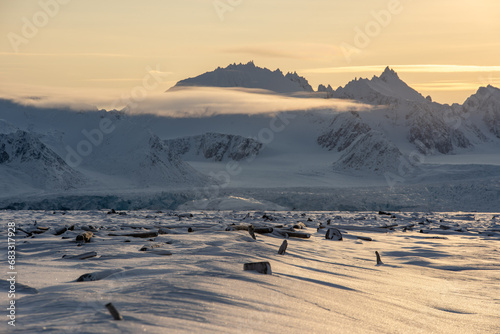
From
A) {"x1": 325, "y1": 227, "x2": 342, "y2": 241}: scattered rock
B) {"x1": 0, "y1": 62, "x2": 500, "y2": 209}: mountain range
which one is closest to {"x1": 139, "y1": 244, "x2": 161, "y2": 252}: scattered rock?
{"x1": 325, "y1": 227, "x2": 342, "y2": 241}: scattered rock

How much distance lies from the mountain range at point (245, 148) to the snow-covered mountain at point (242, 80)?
0.51 m

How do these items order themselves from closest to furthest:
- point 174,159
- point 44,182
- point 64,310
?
1. point 64,310
2. point 44,182
3. point 174,159

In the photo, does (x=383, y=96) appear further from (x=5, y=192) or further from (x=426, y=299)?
(x=426, y=299)

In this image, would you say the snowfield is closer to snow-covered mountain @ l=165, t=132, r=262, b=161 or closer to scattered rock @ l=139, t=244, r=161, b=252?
scattered rock @ l=139, t=244, r=161, b=252

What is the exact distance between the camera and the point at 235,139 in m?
119

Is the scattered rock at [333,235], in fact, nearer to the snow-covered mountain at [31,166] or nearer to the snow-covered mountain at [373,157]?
the snow-covered mountain at [31,166]

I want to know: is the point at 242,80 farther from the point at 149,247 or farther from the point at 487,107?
the point at 149,247

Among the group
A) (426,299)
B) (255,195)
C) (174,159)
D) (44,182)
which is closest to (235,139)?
(174,159)

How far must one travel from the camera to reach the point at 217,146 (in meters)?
119

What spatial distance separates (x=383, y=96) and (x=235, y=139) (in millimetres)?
85643

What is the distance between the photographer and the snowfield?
3.30m

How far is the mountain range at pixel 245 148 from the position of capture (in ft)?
150

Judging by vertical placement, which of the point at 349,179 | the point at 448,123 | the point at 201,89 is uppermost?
the point at 201,89

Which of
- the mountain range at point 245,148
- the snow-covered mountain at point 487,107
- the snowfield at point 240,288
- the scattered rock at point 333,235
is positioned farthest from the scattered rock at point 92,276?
the snow-covered mountain at point 487,107
